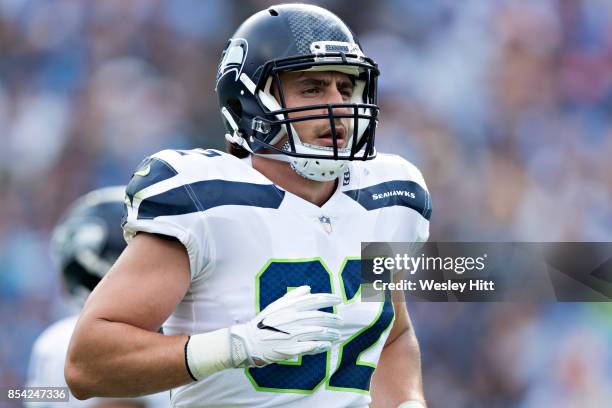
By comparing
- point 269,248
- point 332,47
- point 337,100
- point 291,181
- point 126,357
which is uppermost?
point 332,47

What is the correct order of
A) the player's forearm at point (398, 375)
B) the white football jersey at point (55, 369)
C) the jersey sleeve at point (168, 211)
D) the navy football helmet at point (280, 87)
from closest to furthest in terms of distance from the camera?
the jersey sleeve at point (168, 211)
the navy football helmet at point (280, 87)
the player's forearm at point (398, 375)
the white football jersey at point (55, 369)

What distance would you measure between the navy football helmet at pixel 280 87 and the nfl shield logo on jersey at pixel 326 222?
0.35 feet

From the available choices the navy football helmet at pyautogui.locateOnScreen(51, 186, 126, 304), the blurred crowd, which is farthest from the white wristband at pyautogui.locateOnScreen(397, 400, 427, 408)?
the blurred crowd

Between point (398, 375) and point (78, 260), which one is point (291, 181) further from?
point (78, 260)

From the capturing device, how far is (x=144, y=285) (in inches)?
91.7

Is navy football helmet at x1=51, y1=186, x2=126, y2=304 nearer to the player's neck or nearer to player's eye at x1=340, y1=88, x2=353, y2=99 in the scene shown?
the player's neck

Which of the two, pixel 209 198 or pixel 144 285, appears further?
pixel 209 198

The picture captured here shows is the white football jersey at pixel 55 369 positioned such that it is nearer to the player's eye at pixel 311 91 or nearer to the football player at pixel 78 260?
the football player at pixel 78 260

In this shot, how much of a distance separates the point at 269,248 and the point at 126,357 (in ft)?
1.57

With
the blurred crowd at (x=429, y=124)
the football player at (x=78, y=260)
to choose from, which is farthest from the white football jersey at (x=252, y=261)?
the blurred crowd at (x=429, y=124)

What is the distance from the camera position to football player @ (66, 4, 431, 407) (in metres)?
2.29

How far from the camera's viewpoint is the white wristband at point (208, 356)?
7.38ft

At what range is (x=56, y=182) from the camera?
6.73m

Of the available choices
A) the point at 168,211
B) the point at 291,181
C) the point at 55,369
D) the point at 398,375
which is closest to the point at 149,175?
the point at 168,211
